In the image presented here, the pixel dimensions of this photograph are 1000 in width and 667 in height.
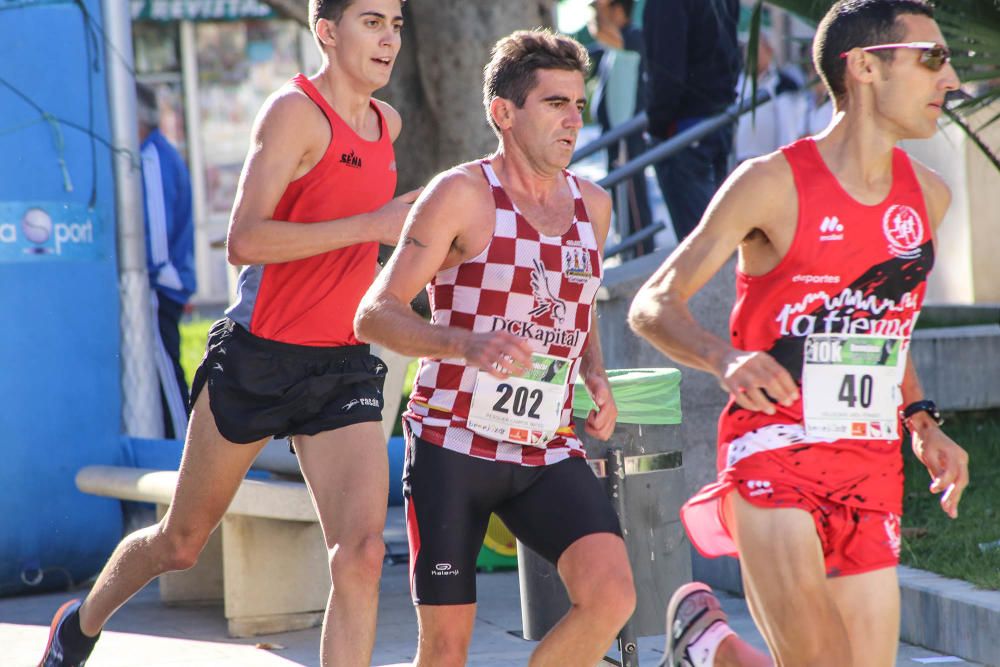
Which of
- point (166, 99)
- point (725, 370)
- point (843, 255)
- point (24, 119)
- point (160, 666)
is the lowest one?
point (160, 666)

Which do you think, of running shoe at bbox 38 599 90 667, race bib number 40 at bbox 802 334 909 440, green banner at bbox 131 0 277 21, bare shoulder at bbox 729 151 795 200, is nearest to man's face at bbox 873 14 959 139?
bare shoulder at bbox 729 151 795 200

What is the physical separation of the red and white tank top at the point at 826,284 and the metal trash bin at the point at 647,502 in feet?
5.27

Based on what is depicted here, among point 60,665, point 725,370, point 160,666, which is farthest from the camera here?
point 160,666

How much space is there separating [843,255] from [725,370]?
0.49 metres

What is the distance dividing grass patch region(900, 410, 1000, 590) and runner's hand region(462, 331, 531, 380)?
292cm

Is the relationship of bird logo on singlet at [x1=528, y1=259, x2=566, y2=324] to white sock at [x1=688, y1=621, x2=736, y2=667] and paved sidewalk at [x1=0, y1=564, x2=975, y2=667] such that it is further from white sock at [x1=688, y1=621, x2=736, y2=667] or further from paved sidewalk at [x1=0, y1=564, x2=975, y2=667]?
paved sidewalk at [x1=0, y1=564, x2=975, y2=667]

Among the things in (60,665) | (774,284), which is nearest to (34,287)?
(60,665)

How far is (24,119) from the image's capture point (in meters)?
6.80

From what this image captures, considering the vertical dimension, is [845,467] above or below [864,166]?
below

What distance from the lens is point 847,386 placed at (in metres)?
3.44

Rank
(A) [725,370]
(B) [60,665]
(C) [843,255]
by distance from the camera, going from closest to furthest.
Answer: (A) [725,370] → (C) [843,255] → (B) [60,665]

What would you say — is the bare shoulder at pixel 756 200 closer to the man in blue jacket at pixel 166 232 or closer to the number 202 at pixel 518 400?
the number 202 at pixel 518 400

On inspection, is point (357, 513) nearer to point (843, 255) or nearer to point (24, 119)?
point (843, 255)

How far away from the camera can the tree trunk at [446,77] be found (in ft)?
27.0
